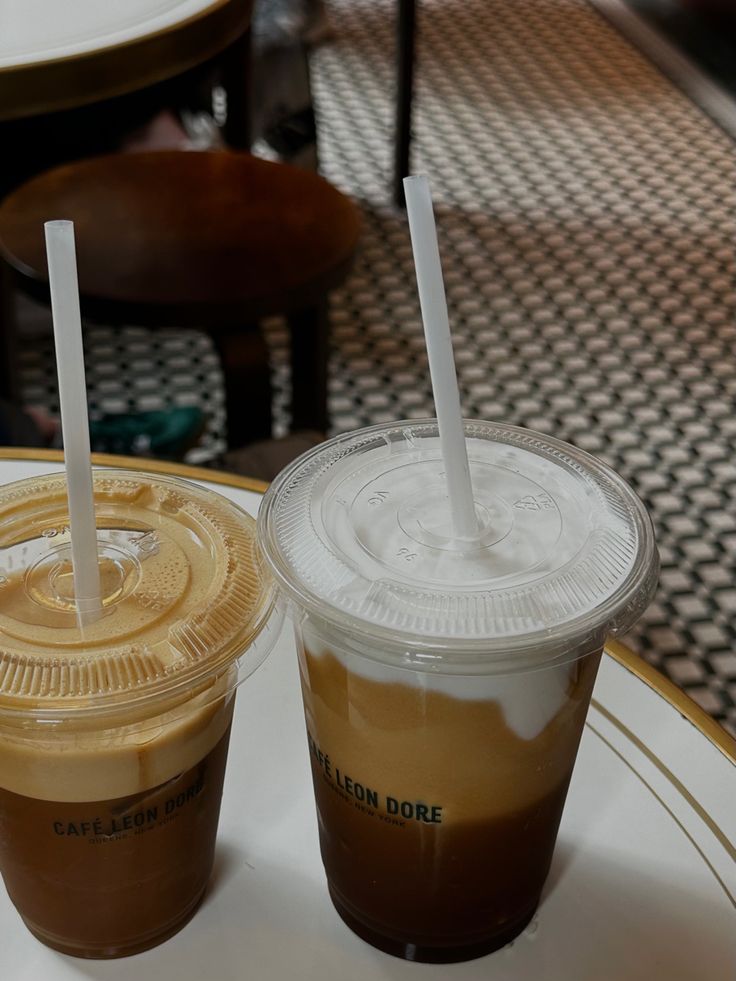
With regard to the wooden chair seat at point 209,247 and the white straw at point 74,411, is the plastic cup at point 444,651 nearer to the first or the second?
the white straw at point 74,411

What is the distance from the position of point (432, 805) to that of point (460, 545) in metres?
0.10

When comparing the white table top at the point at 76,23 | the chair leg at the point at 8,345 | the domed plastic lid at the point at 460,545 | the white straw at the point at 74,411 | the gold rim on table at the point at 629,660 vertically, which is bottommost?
the chair leg at the point at 8,345

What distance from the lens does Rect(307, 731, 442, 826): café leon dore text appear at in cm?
44

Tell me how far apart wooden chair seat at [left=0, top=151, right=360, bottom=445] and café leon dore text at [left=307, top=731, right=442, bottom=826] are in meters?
0.86

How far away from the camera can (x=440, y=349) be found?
1.38 ft

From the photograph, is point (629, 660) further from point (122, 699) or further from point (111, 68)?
point (111, 68)

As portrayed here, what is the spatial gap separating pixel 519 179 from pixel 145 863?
240 cm

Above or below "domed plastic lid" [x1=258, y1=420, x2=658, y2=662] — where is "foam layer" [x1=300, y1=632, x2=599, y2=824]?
below

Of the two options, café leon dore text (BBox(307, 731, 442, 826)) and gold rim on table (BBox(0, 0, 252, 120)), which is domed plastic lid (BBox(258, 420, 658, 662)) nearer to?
café leon dore text (BBox(307, 731, 442, 826))

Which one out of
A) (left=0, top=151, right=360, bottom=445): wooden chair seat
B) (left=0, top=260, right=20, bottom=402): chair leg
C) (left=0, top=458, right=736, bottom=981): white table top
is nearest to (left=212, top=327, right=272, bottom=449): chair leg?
(left=0, top=151, right=360, bottom=445): wooden chair seat

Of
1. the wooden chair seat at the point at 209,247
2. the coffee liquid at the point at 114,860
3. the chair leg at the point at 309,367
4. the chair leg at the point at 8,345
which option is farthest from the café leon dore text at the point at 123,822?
the chair leg at the point at 8,345

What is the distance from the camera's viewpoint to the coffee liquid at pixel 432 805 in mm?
425

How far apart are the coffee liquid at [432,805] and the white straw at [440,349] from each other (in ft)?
0.23

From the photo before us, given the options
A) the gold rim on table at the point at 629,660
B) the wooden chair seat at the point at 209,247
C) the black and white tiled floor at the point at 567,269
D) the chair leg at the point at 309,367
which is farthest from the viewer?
the black and white tiled floor at the point at 567,269
